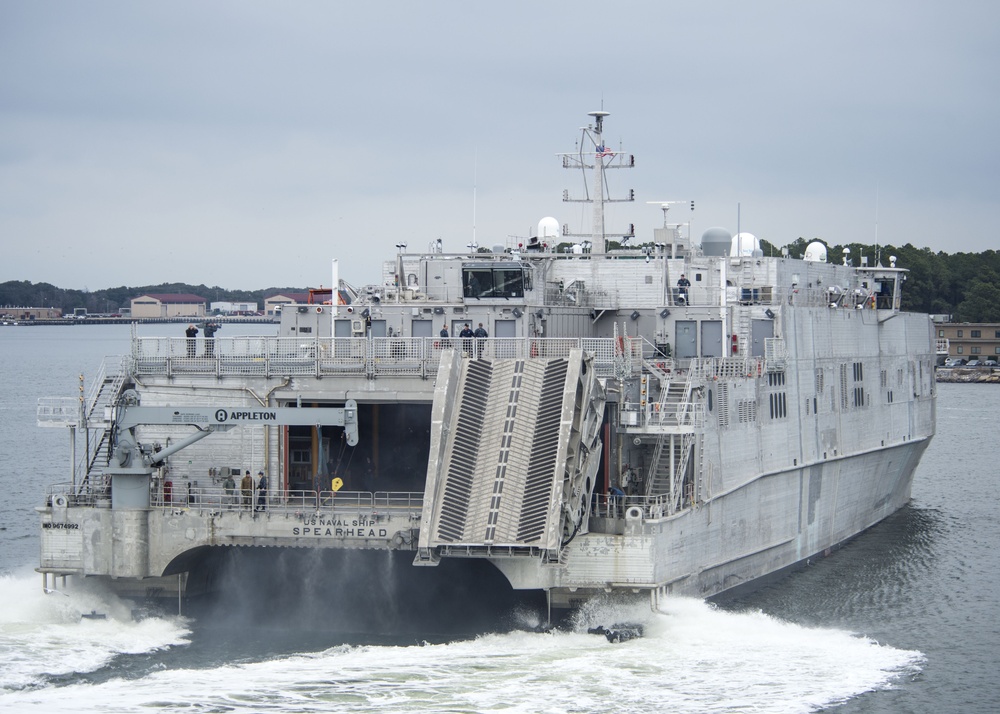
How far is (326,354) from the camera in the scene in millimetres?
33969

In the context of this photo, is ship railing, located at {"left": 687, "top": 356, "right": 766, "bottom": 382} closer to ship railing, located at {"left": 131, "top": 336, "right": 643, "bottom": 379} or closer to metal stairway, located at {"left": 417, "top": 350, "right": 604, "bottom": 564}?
ship railing, located at {"left": 131, "top": 336, "right": 643, "bottom": 379}

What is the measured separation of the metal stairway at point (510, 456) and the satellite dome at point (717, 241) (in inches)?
576

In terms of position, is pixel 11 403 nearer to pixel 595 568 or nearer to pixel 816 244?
pixel 816 244

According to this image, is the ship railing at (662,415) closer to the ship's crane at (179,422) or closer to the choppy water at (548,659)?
the choppy water at (548,659)

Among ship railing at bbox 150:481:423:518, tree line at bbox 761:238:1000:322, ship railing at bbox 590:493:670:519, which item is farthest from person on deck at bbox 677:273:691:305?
tree line at bbox 761:238:1000:322

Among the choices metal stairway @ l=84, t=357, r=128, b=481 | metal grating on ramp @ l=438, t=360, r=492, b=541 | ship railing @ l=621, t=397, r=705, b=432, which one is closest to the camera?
metal grating on ramp @ l=438, t=360, r=492, b=541

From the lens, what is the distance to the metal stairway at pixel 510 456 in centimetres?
2903

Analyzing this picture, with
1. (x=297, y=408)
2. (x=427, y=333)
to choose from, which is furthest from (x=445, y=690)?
(x=427, y=333)

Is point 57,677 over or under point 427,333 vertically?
under

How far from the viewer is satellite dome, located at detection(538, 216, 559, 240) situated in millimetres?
47125

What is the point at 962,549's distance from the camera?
1738 inches

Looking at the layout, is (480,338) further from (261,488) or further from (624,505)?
(261,488)

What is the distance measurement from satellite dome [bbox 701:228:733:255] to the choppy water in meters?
11.2

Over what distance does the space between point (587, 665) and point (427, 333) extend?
12.4 m
